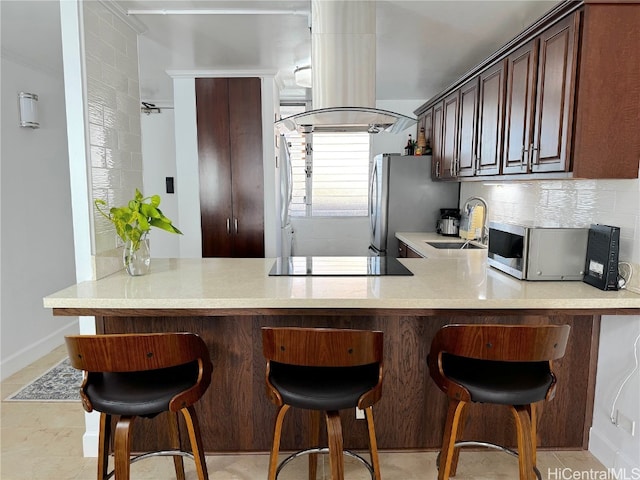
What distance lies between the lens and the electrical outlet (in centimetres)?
196

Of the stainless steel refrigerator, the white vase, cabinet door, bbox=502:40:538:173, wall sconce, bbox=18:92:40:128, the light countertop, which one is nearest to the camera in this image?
the light countertop

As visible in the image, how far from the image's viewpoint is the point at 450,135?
3.63 metres

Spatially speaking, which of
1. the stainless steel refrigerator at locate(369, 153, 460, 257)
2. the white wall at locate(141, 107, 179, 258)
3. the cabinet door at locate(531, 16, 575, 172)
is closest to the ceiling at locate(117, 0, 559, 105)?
the cabinet door at locate(531, 16, 575, 172)

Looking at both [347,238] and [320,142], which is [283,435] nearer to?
[347,238]

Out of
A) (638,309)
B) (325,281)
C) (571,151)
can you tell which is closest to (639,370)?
(638,309)

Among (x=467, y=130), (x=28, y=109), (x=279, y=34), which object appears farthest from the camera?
(x=28, y=109)

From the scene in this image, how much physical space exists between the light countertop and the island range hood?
3.11ft

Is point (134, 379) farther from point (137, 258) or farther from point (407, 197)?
point (407, 197)

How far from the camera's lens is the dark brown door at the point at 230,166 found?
4.11 metres

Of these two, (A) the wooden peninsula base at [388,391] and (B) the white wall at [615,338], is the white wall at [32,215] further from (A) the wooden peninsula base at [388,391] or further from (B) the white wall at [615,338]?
(B) the white wall at [615,338]

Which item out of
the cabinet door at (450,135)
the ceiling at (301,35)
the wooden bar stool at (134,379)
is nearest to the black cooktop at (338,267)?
the wooden bar stool at (134,379)

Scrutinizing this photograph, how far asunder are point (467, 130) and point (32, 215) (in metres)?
3.54

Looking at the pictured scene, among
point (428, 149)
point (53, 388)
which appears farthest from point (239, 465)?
point (428, 149)

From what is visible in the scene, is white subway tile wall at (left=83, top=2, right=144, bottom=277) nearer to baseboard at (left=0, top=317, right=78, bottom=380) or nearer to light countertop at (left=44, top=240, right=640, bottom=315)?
light countertop at (left=44, top=240, right=640, bottom=315)
